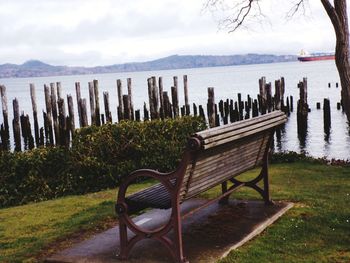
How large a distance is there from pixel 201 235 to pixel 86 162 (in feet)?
17.7

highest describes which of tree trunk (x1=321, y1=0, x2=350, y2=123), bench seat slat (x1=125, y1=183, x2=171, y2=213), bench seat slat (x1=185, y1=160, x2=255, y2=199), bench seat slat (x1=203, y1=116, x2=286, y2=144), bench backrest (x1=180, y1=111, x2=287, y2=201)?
tree trunk (x1=321, y1=0, x2=350, y2=123)

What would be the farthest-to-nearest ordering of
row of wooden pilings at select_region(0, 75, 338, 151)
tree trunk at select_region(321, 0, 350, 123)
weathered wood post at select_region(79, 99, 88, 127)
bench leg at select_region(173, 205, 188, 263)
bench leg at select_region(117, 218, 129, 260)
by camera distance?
row of wooden pilings at select_region(0, 75, 338, 151), weathered wood post at select_region(79, 99, 88, 127), tree trunk at select_region(321, 0, 350, 123), bench leg at select_region(117, 218, 129, 260), bench leg at select_region(173, 205, 188, 263)

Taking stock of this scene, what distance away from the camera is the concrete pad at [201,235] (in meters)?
5.48

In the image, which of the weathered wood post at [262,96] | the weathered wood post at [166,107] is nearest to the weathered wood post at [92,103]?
the weathered wood post at [166,107]

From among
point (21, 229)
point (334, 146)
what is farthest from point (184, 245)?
point (334, 146)

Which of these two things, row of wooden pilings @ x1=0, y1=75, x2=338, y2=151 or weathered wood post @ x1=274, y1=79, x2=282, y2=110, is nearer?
row of wooden pilings @ x1=0, y1=75, x2=338, y2=151

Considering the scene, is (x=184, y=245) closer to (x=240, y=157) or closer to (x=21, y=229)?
(x=240, y=157)

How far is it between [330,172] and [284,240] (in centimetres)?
484

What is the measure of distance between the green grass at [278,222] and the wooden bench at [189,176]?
71 cm

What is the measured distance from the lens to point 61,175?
36.9ft

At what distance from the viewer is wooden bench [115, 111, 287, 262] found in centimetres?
505

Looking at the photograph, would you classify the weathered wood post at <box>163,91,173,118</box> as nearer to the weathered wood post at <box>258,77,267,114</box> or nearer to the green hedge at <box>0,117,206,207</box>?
the weathered wood post at <box>258,77,267,114</box>

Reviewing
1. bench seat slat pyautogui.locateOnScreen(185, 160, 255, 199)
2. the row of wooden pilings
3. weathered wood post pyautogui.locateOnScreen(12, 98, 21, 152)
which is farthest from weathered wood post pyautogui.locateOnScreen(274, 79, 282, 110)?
bench seat slat pyautogui.locateOnScreen(185, 160, 255, 199)

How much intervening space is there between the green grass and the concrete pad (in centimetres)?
17
